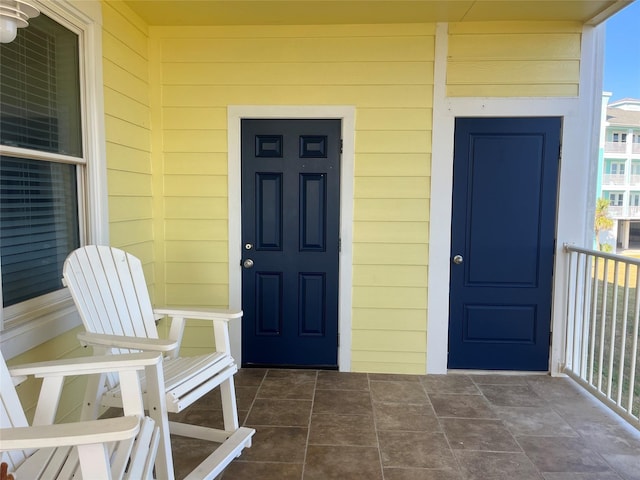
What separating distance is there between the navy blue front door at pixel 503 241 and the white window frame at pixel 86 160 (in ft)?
7.56

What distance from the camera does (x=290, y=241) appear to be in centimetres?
324

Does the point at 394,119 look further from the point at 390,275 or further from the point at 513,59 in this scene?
the point at 390,275

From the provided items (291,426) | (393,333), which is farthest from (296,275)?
(291,426)

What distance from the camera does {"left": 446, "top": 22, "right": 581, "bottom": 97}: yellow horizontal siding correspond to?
300cm

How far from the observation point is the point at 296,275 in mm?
3262

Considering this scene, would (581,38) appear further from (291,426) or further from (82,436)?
(82,436)

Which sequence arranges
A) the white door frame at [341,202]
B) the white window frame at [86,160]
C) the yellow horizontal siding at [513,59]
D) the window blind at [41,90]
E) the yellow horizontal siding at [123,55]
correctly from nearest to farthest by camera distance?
the window blind at [41,90] < the white window frame at [86,160] < the yellow horizontal siding at [123,55] < the yellow horizontal siding at [513,59] < the white door frame at [341,202]

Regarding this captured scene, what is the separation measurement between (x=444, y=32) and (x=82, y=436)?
3072 mm

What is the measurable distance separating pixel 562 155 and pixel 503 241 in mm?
719

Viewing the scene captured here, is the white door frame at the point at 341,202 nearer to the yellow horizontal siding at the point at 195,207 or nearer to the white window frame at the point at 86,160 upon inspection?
the yellow horizontal siding at the point at 195,207

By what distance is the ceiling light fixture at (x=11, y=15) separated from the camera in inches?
59.9

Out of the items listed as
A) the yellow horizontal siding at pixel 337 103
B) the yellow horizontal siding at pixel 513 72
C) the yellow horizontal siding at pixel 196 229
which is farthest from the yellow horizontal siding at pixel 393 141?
the yellow horizontal siding at pixel 196 229

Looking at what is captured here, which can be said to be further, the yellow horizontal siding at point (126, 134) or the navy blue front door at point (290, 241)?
the navy blue front door at point (290, 241)

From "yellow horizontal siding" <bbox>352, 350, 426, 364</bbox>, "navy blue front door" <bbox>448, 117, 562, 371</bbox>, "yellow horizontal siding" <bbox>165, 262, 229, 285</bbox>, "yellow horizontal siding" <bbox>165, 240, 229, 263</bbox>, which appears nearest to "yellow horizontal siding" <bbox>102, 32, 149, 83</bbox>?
"yellow horizontal siding" <bbox>165, 240, 229, 263</bbox>
